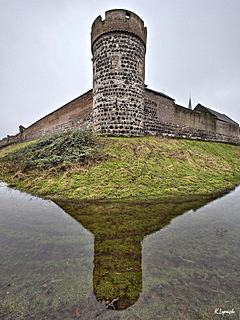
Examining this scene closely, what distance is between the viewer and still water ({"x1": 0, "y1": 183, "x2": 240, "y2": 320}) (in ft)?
7.22

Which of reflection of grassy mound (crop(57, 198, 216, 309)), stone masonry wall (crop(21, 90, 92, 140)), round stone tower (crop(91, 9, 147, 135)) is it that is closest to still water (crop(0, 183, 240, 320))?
reflection of grassy mound (crop(57, 198, 216, 309))

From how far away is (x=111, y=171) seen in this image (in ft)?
30.4

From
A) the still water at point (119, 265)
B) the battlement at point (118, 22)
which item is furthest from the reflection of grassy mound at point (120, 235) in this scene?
the battlement at point (118, 22)

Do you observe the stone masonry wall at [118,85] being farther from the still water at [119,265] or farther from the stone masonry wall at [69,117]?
the still water at [119,265]

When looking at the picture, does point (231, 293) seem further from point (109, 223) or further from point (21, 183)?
point (21, 183)

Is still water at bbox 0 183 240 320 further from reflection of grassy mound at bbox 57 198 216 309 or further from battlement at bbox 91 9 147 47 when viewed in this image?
battlement at bbox 91 9 147 47

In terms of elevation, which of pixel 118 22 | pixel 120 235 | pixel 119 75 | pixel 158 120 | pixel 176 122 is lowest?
pixel 120 235

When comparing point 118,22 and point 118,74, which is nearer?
point 118,22

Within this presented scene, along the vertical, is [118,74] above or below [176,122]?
above

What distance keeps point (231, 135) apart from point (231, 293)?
99.4 feet

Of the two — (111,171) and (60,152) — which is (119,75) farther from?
(111,171)

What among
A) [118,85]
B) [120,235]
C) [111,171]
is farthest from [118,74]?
[120,235]

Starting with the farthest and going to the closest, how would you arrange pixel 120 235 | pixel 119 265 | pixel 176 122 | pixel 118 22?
pixel 176 122, pixel 118 22, pixel 120 235, pixel 119 265

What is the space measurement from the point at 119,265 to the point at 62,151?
9.30 m
